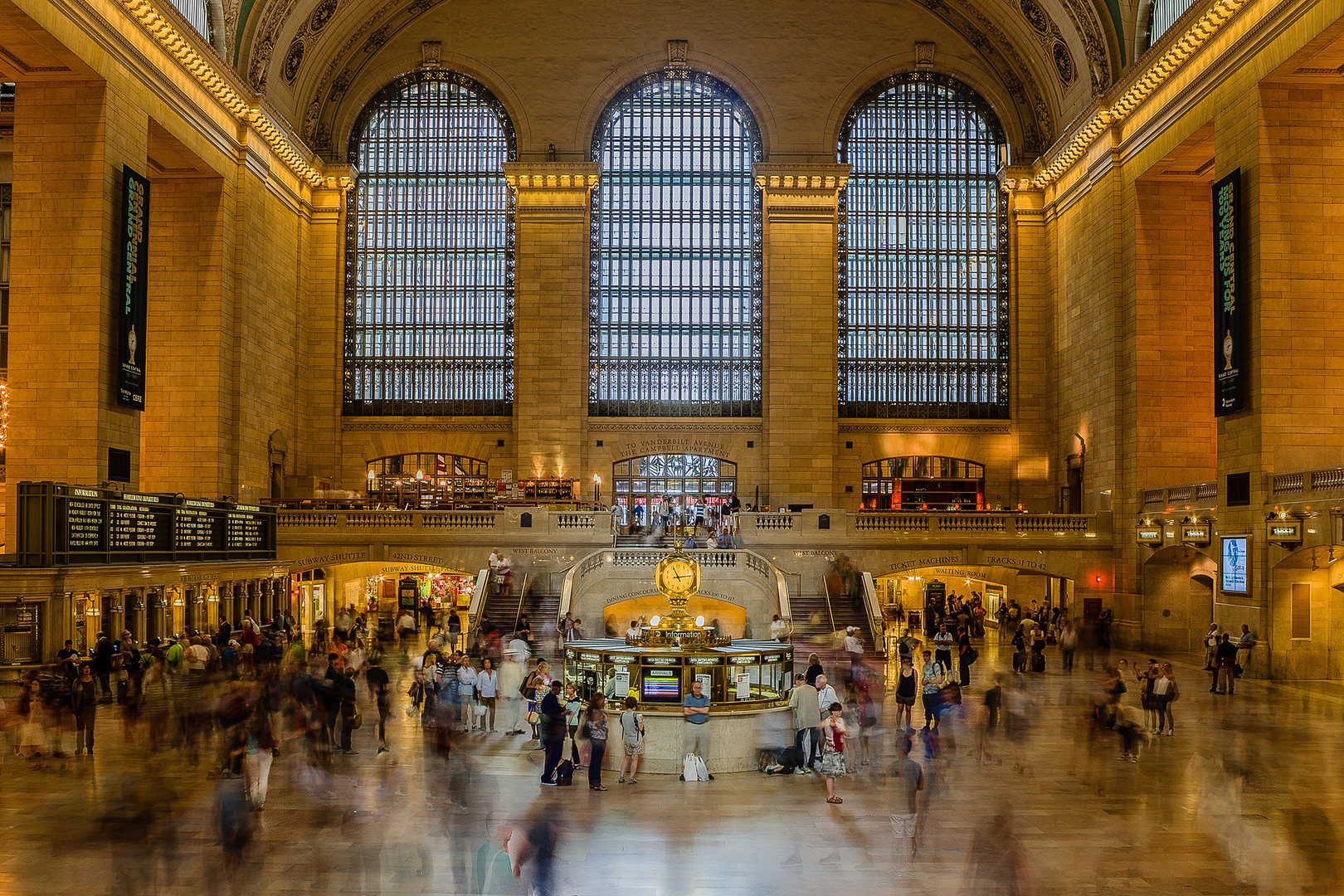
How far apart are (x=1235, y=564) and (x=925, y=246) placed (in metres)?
19.4

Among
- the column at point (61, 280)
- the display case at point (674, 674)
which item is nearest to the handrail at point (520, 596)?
the column at point (61, 280)

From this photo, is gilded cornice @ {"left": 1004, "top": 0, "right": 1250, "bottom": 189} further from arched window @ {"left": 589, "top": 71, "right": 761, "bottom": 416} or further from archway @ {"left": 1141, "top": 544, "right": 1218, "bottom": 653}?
archway @ {"left": 1141, "top": 544, "right": 1218, "bottom": 653}

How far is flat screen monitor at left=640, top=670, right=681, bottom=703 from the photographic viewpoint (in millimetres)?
15070

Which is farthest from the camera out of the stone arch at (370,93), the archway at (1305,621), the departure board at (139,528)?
the stone arch at (370,93)

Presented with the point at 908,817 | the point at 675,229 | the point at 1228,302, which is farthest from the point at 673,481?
the point at 908,817

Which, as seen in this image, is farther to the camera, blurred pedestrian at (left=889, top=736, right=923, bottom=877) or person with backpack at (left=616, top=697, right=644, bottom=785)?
person with backpack at (left=616, top=697, right=644, bottom=785)

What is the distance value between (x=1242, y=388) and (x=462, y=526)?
20014 mm

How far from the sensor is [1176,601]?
107 feet

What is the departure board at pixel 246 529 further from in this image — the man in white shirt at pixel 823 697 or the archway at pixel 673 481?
the man in white shirt at pixel 823 697

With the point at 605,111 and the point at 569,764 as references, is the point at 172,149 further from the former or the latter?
the point at 569,764

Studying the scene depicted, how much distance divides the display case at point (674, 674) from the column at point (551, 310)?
85.5 feet

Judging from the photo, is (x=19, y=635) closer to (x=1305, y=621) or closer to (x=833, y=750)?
(x=833, y=750)

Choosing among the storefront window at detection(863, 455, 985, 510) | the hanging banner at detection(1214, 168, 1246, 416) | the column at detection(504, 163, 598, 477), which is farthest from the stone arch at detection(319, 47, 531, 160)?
the hanging banner at detection(1214, 168, 1246, 416)

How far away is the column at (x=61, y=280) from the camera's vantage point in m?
25.9
